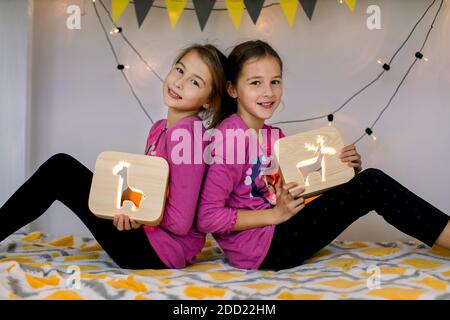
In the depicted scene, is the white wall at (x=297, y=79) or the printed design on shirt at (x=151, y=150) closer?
the printed design on shirt at (x=151, y=150)

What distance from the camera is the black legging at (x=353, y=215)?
1.47 metres

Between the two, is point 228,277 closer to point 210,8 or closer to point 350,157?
point 350,157

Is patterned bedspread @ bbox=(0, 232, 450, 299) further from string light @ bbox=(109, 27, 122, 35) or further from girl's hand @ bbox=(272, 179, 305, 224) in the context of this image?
string light @ bbox=(109, 27, 122, 35)

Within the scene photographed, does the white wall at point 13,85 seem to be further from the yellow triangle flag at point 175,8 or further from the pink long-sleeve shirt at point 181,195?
the pink long-sleeve shirt at point 181,195

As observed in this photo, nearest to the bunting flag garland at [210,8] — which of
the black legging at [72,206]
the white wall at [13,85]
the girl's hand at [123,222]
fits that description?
the white wall at [13,85]

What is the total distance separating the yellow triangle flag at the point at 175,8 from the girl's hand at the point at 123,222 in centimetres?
94

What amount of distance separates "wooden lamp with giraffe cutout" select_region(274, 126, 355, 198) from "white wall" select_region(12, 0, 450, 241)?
656mm

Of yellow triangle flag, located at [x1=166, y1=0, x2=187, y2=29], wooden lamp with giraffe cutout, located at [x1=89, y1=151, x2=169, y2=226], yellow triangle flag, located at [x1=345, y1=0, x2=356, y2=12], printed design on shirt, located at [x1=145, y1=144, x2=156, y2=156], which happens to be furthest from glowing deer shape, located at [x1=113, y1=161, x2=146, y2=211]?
yellow triangle flag, located at [x1=345, y1=0, x2=356, y2=12]

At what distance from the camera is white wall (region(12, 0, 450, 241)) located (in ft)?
7.34

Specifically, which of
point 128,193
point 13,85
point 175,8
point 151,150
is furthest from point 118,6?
point 128,193

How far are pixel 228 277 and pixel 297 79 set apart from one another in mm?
1002

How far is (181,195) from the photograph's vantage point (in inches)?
59.4
